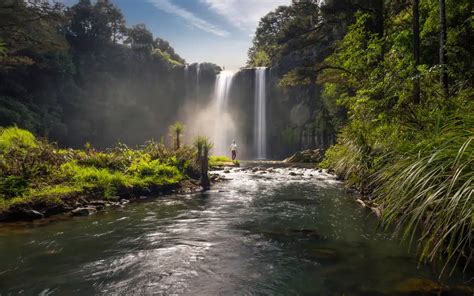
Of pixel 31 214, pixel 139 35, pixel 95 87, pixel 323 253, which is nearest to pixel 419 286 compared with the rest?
pixel 323 253

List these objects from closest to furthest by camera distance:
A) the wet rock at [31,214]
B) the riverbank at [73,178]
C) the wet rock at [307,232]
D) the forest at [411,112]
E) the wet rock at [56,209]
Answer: the forest at [411,112], the wet rock at [307,232], the wet rock at [31,214], the wet rock at [56,209], the riverbank at [73,178]

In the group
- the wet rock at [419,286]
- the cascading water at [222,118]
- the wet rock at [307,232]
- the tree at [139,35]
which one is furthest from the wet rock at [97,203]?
the tree at [139,35]

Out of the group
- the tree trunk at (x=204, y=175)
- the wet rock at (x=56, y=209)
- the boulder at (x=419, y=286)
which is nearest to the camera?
the boulder at (x=419, y=286)

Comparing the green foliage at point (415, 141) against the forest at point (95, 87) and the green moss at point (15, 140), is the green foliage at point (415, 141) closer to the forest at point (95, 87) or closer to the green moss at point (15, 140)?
the green moss at point (15, 140)

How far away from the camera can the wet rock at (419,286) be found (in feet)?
15.5

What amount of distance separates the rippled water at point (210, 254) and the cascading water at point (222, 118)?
41.5 metres

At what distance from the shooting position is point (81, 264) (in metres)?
6.11

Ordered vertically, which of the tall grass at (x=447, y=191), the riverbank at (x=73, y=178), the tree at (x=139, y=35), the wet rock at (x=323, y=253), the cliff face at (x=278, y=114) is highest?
the tree at (x=139, y=35)

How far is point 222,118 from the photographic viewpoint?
52.4 m

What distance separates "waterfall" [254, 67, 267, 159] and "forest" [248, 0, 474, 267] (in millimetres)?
26028

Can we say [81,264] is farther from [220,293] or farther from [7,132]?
[7,132]

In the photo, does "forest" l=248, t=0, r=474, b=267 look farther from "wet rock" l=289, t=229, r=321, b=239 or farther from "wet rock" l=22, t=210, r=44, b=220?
"wet rock" l=22, t=210, r=44, b=220

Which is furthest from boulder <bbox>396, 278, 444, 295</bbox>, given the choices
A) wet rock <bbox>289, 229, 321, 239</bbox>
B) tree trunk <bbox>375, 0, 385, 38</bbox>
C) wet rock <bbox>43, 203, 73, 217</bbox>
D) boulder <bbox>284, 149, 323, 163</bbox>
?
boulder <bbox>284, 149, 323, 163</bbox>

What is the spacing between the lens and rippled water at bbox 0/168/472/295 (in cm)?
514
